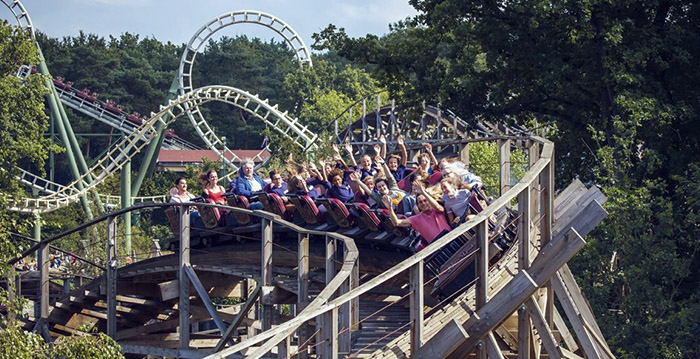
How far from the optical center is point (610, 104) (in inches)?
696

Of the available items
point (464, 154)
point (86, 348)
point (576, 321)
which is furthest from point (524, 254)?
point (464, 154)

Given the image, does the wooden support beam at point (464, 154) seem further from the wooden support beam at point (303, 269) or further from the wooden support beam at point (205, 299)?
the wooden support beam at point (303, 269)

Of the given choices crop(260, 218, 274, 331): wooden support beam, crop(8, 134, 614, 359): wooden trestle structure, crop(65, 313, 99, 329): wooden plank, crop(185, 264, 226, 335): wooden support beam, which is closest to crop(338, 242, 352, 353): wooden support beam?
crop(8, 134, 614, 359): wooden trestle structure

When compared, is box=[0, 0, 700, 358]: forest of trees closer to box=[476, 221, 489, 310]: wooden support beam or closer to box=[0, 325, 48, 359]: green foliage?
box=[0, 325, 48, 359]: green foliage

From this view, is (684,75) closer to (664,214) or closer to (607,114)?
(607,114)

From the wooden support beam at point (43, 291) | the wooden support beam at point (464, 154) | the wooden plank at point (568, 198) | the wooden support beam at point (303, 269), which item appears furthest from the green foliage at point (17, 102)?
the wooden plank at point (568, 198)

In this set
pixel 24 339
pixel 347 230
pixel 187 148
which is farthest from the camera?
pixel 187 148

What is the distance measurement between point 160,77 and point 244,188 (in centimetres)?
6170

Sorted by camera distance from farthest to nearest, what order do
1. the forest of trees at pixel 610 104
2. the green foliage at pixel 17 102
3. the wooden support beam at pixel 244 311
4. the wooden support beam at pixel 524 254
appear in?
the green foliage at pixel 17 102 < the forest of trees at pixel 610 104 < the wooden support beam at pixel 244 311 < the wooden support beam at pixel 524 254

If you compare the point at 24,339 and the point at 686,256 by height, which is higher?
the point at 24,339

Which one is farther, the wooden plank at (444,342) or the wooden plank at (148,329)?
the wooden plank at (148,329)

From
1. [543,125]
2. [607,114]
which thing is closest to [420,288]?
[607,114]

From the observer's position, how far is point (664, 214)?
15203 millimetres

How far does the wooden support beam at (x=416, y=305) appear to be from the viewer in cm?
802
